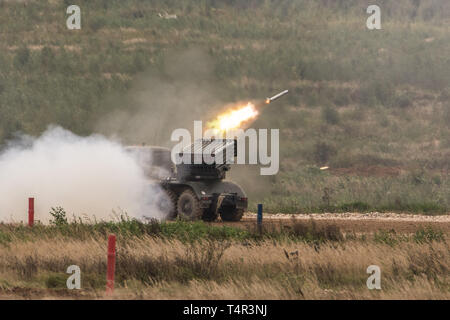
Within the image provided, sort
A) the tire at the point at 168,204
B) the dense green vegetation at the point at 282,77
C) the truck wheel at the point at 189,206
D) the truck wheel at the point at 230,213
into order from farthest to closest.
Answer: the dense green vegetation at the point at 282,77 → the truck wheel at the point at 230,213 → the tire at the point at 168,204 → the truck wheel at the point at 189,206

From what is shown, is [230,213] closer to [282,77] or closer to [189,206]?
[189,206]

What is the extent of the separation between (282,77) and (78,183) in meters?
33.4

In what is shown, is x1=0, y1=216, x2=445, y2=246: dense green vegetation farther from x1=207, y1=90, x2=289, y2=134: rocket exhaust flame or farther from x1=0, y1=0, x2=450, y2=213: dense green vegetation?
x1=0, y1=0, x2=450, y2=213: dense green vegetation

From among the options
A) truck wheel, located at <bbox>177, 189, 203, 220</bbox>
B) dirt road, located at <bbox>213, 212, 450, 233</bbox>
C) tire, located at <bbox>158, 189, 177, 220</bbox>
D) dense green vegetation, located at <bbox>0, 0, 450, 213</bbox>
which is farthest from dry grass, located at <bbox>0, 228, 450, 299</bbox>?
dense green vegetation, located at <bbox>0, 0, 450, 213</bbox>

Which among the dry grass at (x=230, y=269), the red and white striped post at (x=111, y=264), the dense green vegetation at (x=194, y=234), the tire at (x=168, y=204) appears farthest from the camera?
the tire at (x=168, y=204)

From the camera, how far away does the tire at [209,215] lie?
29600 mm

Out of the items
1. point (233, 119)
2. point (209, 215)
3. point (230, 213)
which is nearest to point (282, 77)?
point (233, 119)

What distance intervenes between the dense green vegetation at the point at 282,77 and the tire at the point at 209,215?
11.3 m

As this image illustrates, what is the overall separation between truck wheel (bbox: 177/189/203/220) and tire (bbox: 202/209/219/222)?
0.72 m

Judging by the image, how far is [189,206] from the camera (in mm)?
29094

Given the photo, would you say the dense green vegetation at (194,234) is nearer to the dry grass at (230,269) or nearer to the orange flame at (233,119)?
the dry grass at (230,269)

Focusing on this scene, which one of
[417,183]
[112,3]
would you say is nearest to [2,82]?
[112,3]

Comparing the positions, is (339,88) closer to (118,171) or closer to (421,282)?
(118,171)

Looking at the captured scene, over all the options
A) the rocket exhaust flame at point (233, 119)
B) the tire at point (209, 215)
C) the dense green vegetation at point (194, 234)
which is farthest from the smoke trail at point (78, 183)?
the dense green vegetation at point (194, 234)
